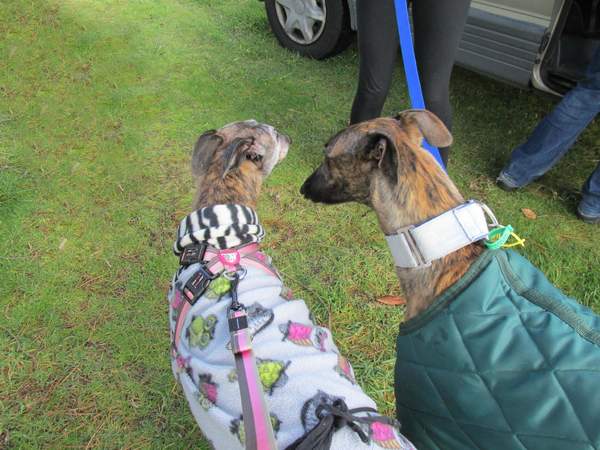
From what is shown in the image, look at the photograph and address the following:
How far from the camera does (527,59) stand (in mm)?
3410

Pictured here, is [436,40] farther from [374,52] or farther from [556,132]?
[556,132]

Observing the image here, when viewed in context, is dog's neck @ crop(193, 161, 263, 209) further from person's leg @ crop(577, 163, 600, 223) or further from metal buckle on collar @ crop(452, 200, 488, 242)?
person's leg @ crop(577, 163, 600, 223)

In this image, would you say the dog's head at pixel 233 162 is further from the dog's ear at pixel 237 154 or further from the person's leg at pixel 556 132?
the person's leg at pixel 556 132

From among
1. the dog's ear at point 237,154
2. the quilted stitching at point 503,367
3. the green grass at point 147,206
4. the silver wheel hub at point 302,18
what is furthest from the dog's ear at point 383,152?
the silver wheel hub at point 302,18

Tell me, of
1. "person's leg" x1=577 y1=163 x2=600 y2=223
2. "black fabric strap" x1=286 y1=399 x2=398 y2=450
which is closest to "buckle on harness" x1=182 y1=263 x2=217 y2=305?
"black fabric strap" x1=286 y1=399 x2=398 y2=450

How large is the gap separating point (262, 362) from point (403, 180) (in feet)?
3.03

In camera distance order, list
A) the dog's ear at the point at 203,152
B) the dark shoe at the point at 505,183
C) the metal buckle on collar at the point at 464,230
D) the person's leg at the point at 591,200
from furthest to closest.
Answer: the dark shoe at the point at 505,183 < the person's leg at the point at 591,200 < the dog's ear at the point at 203,152 < the metal buckle on collar at the point at 464,230

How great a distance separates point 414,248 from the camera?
171 centimetres

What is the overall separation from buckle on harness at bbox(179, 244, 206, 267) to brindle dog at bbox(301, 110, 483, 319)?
78 cm

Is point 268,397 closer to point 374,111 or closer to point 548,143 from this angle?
point 374,111

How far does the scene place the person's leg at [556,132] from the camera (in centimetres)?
314

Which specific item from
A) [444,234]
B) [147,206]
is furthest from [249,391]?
[147,206]

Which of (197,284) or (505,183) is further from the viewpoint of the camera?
(505,183)

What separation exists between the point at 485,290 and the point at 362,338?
1.39 m
